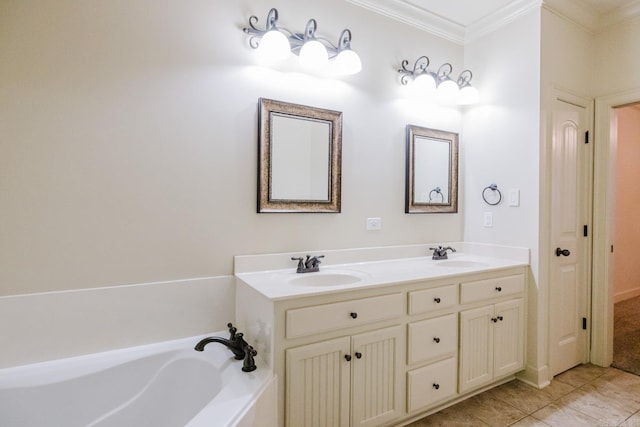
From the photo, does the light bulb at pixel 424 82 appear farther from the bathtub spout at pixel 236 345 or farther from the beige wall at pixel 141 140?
the bathtub spout at pixel 236 345

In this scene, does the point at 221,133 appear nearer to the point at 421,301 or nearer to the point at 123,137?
the point at 123,137

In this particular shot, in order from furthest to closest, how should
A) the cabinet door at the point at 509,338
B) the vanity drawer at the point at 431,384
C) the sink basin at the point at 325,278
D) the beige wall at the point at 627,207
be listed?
the beige wall at the point at 627,207 < the cabinet door at the point at 509,338 < the sink basin at the point at 325,278 < the vanity drawer at the point at 431,384

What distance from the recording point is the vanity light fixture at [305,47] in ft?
6.11

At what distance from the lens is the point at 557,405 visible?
6.79ft

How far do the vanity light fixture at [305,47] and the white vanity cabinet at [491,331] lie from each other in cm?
160

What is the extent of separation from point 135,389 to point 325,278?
109 centimetres

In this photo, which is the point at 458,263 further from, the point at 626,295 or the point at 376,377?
the point at 626,295

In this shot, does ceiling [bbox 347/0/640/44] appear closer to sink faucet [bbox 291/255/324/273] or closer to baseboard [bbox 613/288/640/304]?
sink faucet [bbox 291/255/324/273]

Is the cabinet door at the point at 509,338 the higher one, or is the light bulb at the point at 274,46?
the light bulb at the point at 274,46

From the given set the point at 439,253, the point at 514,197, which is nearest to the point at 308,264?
the point at 439,253

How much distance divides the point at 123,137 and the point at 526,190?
8.49 feet

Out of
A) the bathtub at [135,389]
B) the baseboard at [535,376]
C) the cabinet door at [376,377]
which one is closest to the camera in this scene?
the bathtub at [135,389]

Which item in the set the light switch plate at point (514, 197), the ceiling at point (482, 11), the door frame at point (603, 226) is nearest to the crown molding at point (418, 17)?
the ceiling at point (482, 11)

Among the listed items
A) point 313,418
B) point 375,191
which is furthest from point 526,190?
point 313,418
